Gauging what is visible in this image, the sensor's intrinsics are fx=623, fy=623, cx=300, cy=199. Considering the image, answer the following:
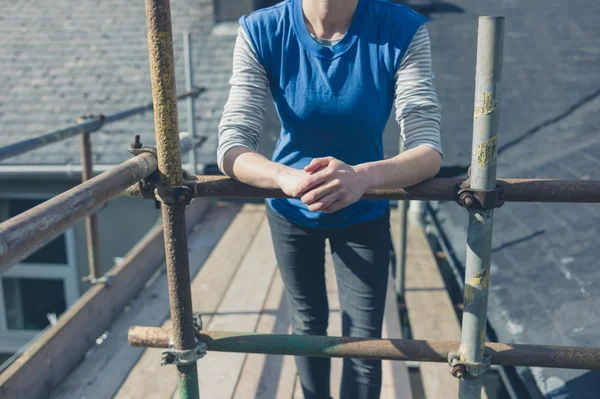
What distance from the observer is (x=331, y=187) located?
1509 mm

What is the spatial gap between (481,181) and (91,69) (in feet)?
24.7

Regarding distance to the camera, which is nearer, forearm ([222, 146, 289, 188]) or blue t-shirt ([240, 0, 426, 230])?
forearm ([222, 146, 289, 188])

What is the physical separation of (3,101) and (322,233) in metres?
7.14

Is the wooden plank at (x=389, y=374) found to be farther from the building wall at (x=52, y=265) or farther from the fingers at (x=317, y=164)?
the building wall at (x=52, y=265)

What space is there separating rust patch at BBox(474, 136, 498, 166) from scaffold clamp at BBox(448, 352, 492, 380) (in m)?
0.56

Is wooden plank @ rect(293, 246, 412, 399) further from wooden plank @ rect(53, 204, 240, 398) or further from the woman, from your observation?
the woman

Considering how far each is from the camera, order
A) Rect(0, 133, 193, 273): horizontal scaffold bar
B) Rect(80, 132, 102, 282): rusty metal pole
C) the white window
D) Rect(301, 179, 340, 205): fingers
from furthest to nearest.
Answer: the white window, Rect(80, 132, 102, 282): rusty metal pole, Rect(301, 179, 340, 205): fingers, Rect(0, 133, 193, 273): horizontal scaffold bar

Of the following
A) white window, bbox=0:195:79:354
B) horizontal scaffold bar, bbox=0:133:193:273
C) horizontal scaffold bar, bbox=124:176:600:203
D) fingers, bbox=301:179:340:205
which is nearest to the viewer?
horizontal scaffold bar, bbox=0:133:193:273

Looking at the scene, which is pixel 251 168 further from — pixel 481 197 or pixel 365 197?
pixel 481 197

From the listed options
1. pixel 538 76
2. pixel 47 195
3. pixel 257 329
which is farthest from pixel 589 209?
pixel 47 195

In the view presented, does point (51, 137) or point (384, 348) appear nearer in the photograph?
point (384, 348)

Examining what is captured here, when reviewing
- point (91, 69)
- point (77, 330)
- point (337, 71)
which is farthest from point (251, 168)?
point (91, 69)

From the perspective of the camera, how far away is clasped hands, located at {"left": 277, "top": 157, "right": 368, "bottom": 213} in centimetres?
151

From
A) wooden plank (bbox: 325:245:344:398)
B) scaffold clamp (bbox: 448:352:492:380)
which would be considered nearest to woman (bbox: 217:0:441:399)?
scaffold clamp (bbox: 448:352:492:380)
